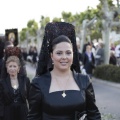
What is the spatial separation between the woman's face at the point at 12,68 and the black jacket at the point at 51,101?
8.74ft

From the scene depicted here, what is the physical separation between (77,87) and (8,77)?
9.59ft

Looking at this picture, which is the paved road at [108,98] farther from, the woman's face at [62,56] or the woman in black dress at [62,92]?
the woman's face at [62,56]

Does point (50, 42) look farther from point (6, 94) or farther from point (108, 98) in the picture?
point (108, 98)

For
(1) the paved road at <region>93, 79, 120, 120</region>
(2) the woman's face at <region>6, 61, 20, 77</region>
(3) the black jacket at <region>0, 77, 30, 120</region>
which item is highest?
(2) the woman's face at <region>6, 61, 20, 77</region>

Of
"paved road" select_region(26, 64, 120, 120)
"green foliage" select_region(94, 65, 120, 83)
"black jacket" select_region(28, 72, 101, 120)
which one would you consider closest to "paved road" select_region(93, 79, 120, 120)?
"paved road" select_region(26, 64, 120, 120)

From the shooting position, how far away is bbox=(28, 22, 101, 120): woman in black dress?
3.39 m

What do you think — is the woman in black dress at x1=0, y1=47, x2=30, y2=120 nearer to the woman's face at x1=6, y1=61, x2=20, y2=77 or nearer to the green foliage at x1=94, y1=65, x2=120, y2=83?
the woman's face at x1=6, y1=61, x2=20, y2=77

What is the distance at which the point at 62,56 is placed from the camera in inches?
134

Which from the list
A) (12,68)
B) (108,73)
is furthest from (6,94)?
(108,73)

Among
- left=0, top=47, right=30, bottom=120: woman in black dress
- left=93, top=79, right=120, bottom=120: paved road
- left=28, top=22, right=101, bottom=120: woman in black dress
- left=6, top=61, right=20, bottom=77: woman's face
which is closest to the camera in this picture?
left=28, top=22, right=101, bottom=120: woman in black dress

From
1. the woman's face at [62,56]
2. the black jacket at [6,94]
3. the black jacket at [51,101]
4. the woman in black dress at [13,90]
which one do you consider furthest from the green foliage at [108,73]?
the woman's face at [62,56]

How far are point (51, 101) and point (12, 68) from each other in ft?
9.54

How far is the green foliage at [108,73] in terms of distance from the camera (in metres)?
16.4

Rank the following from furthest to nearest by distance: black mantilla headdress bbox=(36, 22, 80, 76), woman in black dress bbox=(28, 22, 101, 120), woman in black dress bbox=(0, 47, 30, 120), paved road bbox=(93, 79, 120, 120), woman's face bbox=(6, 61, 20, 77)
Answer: paved road bbox=(93, 79, 120, 120) → woman's face bbox=(6, 61, 20, 77) → woman in black dress bbox=(0, 47, 30, 120) → black mantilla headdress bbox=(36, 22, 80, 76) → woman in black dress bbox=(28, 22, 101, 120)
